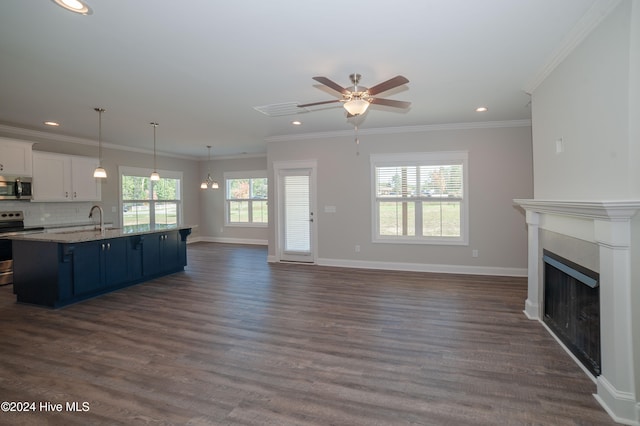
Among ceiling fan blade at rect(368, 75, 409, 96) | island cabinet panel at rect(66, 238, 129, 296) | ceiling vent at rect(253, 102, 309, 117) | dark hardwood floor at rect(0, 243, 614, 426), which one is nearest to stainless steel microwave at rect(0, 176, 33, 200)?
dark hardwood floor at rect(0, 243, 614, 426)

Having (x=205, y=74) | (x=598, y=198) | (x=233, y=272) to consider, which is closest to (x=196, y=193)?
(x=233, y=272)

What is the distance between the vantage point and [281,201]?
7.01 meters

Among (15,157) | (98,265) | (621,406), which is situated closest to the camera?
(621,406)

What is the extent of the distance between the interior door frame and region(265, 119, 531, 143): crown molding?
0.50 metres

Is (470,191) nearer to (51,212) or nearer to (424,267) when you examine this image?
(424,267)

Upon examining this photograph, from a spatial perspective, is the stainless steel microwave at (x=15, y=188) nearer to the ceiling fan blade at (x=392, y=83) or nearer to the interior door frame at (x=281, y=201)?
the interior door frame at (x=281, y=201)

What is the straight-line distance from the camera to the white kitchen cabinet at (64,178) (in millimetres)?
6016

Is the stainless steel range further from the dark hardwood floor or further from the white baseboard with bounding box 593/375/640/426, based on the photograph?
the white baseboard with bounding box 593/375/640/426

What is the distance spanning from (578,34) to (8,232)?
8.06 metres

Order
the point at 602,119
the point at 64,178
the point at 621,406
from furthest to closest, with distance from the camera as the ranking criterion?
1. the point at 64,178
2. the point at 602,119
3. the point at 621,406

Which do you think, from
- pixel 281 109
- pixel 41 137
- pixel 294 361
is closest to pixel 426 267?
pixel 281 109

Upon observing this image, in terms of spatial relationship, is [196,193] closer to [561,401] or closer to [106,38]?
[106,38]

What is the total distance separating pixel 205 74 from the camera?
11.4 ft

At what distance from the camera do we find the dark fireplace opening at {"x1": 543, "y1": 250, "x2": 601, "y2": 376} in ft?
8.11
